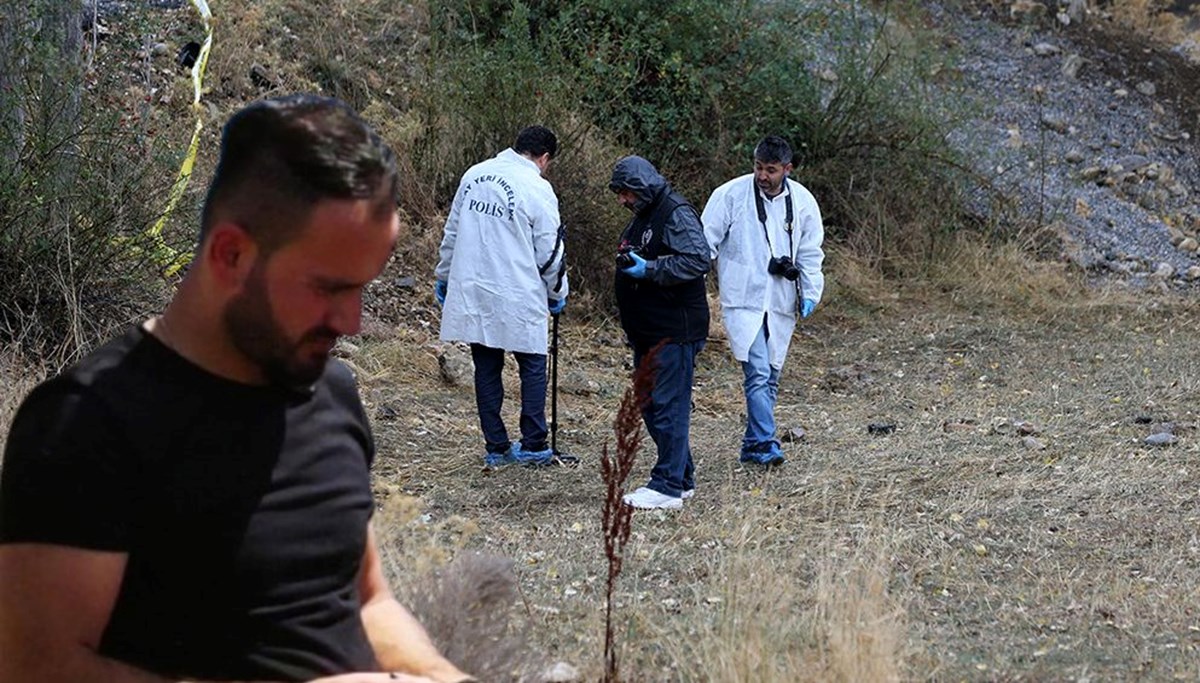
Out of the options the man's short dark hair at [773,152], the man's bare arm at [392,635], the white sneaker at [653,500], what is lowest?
the white sneaker at [653,500]

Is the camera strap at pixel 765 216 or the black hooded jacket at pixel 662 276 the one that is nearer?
Result: the black hooded jacket at pixel 662 276

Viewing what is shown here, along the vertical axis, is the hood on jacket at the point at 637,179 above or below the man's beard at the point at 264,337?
below

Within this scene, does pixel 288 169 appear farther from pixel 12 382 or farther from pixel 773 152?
pixel 773 152

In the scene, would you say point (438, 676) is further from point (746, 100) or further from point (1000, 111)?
point (1000, 111)

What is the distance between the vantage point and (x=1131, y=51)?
19.5 meters

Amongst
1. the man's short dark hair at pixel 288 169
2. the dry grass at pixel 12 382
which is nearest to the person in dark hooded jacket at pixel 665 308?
the dry grass at pixel 12 382

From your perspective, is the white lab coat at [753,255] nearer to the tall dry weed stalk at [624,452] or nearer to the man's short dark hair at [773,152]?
the man's short dark hair at [773,152]

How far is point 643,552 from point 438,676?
3.68 metres

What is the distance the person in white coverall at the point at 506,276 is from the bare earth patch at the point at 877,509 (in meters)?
0.33

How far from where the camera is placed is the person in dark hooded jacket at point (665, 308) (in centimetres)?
700

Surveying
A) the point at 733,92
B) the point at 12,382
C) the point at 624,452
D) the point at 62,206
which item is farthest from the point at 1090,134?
the point at 624,452

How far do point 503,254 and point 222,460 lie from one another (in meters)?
5.79

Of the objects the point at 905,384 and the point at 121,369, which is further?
the point at 905,384

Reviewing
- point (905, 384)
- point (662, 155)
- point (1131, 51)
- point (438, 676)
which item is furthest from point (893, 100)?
point (438, 676)
